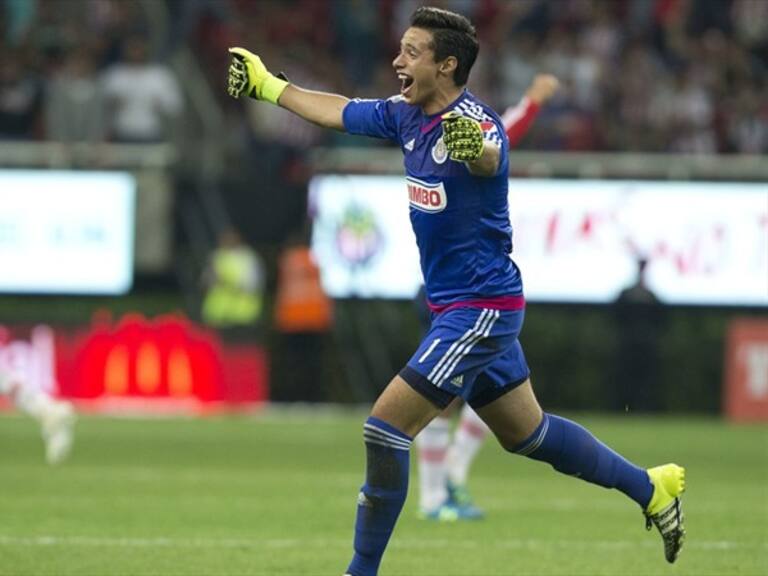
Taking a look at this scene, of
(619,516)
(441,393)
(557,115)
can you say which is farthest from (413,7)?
(441,393)

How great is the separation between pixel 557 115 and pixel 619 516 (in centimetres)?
1112

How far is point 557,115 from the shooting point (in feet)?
74.5

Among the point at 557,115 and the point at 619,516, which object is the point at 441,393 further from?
the point at 557,115

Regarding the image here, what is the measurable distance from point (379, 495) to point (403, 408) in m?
0.36

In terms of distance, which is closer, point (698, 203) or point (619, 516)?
point (619, 516)

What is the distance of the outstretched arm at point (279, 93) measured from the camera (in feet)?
27.4

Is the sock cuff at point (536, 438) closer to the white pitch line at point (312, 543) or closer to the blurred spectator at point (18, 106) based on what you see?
the white pitch line at point (312, 543)

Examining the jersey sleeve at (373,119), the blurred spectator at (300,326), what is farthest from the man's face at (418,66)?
the blurred spectator at (300,326)

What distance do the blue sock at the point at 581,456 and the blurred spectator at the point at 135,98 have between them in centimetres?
1439

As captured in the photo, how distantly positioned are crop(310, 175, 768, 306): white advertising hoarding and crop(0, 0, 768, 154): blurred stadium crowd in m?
1.05

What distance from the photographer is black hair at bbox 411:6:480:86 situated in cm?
789

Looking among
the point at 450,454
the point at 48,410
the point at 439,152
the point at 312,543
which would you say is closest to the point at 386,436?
the point at 439,152

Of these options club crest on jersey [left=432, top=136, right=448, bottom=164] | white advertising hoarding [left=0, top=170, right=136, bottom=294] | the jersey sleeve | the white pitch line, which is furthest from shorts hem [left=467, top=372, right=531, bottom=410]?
white advertising hoarding [left=0, top=170, right=136, bottom=294]

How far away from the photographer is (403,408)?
25.4 feet
